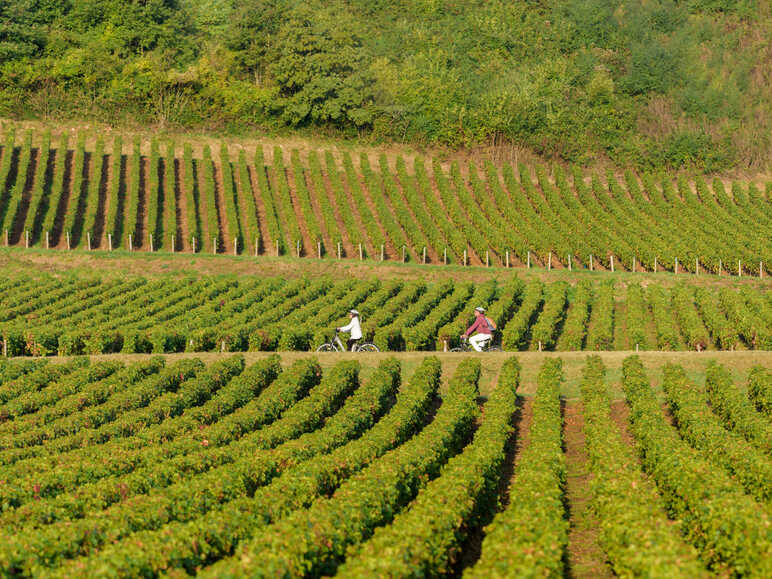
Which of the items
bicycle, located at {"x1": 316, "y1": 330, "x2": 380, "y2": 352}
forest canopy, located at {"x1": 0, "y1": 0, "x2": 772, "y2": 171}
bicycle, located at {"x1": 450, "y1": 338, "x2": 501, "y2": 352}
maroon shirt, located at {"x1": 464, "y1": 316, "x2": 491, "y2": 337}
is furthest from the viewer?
forest canopy, located at {"x1": 0, "y1": 0, "x2": 772, "y2": 171}

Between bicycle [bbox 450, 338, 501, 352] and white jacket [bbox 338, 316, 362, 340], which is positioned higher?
white jacket [bbox 338, 316, 362, 340]

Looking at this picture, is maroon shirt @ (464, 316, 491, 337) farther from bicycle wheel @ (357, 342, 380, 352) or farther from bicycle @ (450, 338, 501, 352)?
bicycle wheel @ (357, 342, 380, 352)

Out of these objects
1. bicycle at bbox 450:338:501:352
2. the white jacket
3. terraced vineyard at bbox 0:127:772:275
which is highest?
the white jacket

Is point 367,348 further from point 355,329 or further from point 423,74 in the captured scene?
point 423,74

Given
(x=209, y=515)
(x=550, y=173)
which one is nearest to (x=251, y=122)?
(x=550, y=173)

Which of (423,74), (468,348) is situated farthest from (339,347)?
(423,74)

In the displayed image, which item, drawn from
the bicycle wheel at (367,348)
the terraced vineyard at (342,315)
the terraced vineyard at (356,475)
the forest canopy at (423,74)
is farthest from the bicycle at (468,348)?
the forest canopy at (423,74)

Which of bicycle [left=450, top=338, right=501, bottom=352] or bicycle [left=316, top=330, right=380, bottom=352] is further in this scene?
bicycle [left=450, top=338, right=501, bottom=352]

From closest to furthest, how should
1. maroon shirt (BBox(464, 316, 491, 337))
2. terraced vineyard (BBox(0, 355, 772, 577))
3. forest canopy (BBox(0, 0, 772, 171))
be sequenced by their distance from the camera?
terraced vineyard (BBox(0, 355, 772, 577)) → maroon shirt (BBox(464, 316, 491, 337)) → forest canopy (BBox(0, 0, 772, 171))

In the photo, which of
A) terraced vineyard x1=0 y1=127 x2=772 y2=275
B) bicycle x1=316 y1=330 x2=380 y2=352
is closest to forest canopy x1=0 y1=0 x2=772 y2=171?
terraced vineyard x1=0 y1=127 x2=772 y2=275
